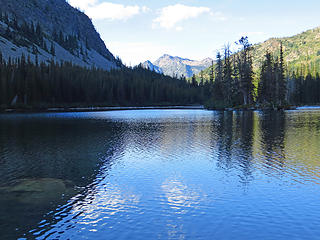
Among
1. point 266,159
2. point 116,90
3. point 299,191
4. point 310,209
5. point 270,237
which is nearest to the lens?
point 270,237

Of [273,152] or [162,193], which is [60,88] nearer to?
[273,152]

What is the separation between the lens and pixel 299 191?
1688 cm

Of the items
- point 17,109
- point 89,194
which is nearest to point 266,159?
point 89,194

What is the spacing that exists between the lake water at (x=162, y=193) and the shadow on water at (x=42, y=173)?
0.06 metres

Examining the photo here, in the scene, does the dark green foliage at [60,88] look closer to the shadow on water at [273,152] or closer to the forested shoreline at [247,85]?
the forested shoreline at [247,85]

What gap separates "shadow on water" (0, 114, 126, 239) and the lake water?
6cm

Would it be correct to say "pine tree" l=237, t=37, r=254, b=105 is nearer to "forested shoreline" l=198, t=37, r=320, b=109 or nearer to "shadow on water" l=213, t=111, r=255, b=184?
"forested shoreline" l=198, t=37, r=320, b=109

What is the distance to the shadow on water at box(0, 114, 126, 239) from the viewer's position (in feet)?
46.4

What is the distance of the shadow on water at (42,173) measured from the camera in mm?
14156

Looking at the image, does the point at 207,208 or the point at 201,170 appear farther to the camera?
the point at 201,170

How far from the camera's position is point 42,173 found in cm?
2194

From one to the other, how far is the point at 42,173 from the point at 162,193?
10643 millimetres

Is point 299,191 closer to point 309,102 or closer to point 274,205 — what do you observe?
point 274,205

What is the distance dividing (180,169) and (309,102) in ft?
546
